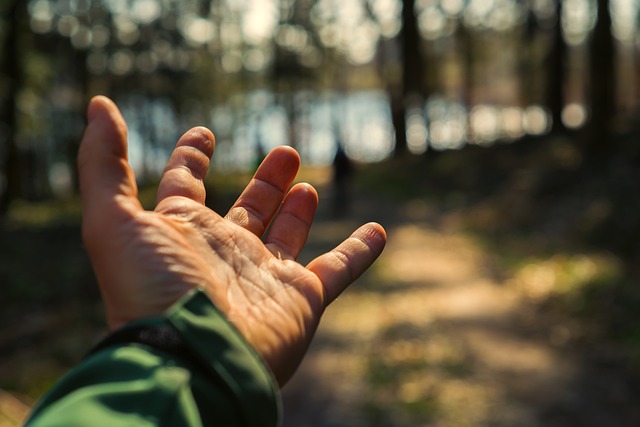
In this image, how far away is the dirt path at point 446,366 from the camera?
6.06 meters

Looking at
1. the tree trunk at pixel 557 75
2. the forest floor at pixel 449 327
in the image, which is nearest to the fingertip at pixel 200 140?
the forest floor at pixel 449 327

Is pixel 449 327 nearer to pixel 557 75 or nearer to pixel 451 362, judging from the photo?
pixel 451 362

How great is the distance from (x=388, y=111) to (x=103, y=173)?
33.9 meters

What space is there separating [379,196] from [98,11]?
22.4 meters

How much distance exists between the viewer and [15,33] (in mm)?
19672

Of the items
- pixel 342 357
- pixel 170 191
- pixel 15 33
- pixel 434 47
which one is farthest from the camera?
pixel 434 47

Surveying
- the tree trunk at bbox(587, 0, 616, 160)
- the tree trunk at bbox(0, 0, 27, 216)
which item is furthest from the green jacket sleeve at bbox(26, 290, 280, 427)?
the tree trunk at bbox(0, 0, 27, 216)

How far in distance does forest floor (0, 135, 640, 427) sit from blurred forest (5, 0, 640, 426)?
87 millimetres

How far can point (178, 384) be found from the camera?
4.71 feet

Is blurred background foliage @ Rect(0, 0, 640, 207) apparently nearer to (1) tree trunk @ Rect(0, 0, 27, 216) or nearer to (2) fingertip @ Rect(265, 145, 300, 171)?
(1) tree trunk @ Rect(0, 0, 27, 216)

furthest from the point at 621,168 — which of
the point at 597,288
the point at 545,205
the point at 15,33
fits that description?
the point at 15,33

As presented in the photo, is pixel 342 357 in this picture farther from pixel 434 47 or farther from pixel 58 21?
pixel 434 47

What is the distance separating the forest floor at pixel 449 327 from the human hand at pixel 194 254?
135 inches

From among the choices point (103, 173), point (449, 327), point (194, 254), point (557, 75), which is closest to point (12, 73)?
point (449, 327)
